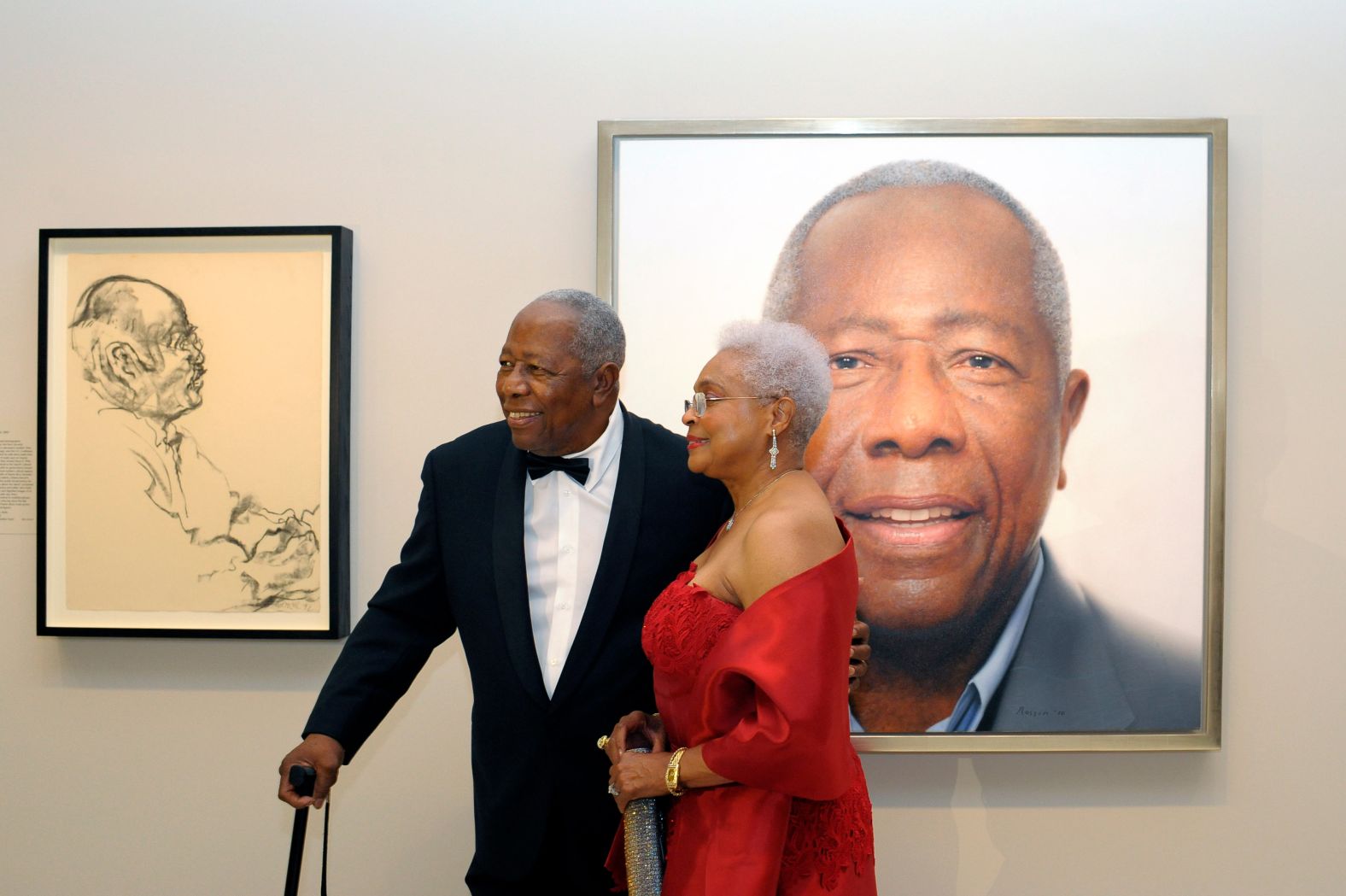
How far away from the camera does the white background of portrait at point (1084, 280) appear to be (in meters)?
2.95

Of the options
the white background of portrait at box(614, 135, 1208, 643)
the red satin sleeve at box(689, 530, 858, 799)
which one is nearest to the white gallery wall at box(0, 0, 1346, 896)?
the white background of portrait at box(614, 135, 1208, 643)

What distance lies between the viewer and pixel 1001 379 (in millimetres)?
2938

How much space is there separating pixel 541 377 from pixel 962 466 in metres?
1.26

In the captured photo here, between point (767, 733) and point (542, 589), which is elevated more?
point (542, 589)

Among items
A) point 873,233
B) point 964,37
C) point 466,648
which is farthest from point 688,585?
point 964,37

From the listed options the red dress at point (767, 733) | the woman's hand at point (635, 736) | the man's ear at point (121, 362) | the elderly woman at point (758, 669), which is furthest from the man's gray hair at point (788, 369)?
the man's ear at point (121, 362)

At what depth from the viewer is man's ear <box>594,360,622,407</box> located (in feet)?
7.37

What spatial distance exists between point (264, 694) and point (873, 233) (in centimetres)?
204

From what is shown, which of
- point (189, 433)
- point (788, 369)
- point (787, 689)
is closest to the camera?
point (787, 689)

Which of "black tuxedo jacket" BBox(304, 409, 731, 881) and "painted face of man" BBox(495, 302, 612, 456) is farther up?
"painted face of man" BBox(495, 302, 612, 456)

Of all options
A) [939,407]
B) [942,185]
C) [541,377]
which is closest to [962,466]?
[939,407]

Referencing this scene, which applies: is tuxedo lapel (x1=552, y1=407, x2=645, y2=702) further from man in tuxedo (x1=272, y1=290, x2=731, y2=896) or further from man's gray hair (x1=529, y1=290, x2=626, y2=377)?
man's gray hair (x1=529, y1=290, x2=626, y2=377)

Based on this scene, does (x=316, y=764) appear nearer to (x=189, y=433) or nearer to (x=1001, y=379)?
(x=189, y=433)

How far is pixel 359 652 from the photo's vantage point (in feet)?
7.66
